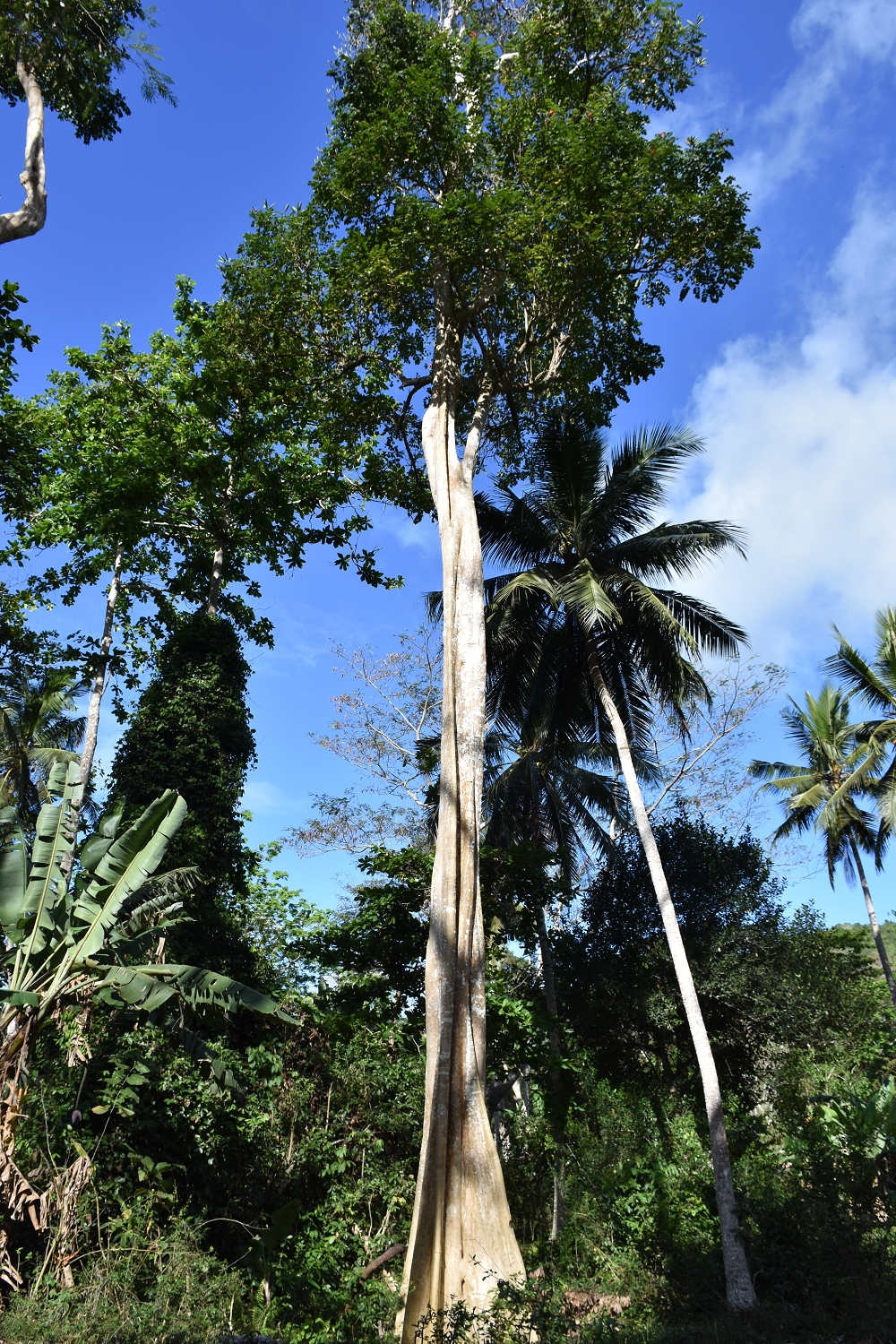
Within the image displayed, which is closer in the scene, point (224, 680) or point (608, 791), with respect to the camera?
point (224, 680)

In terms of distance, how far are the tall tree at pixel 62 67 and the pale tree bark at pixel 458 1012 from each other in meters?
5.10

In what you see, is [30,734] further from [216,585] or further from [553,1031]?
[553,1031]

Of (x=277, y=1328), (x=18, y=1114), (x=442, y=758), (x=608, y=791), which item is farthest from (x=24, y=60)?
(x=608, y=791)

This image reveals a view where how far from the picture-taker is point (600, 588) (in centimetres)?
1290

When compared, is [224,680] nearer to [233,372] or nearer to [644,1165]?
[233,372]

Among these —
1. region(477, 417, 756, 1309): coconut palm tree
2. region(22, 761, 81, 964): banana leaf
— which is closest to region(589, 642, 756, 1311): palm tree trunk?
region(477, 417, 756, 1309): coconut palm tree

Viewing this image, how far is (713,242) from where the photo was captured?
1155 centimetres

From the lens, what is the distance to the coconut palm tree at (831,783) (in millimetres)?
21625

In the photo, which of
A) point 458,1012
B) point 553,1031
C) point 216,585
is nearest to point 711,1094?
point 553,1031

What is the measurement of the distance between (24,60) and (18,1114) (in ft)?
33.4

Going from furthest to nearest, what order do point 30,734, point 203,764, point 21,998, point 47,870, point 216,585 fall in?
point 30,734 → point 216,585 → point 203,764 → point 47,870 → point 21,998

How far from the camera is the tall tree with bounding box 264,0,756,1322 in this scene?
405 inches

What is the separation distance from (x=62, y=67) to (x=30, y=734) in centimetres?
1458

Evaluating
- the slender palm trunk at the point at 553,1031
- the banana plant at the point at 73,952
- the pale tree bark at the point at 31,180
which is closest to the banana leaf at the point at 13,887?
the banana plant at the point at 73,952
